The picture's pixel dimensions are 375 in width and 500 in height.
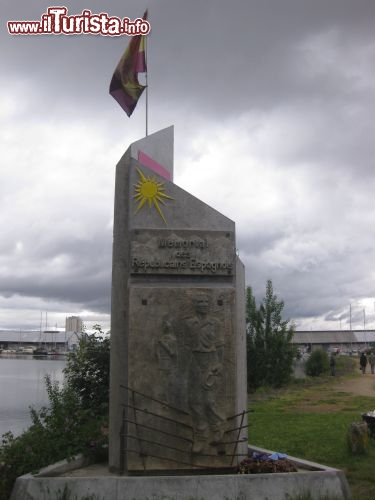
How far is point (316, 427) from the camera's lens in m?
14.7

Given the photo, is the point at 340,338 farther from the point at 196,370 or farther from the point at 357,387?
the point at 196,370

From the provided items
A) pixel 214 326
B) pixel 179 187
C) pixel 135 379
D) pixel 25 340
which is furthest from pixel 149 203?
pixel 25 340

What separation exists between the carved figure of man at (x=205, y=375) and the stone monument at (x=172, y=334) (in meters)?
0.01

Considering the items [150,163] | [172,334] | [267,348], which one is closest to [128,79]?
[150,163]

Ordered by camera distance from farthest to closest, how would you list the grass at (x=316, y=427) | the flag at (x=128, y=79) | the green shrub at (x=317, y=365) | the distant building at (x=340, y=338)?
the distant building at (x=340, y=338)
the green shrub at (x=317, y=365)
the flag at (x=128, y=79)
the grass at (x=316, y=427)

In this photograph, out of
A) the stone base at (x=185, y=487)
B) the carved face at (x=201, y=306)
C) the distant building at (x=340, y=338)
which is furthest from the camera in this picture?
the distant building at (x=340, y=338)

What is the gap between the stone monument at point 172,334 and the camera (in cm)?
820

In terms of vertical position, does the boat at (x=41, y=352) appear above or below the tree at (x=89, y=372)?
below

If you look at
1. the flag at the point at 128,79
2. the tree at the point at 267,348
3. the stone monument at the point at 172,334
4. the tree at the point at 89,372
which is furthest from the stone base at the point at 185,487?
the tree at the point at 267,348

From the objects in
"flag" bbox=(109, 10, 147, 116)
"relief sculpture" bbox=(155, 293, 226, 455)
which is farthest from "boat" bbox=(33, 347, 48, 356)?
"relief sculpture" bbox=(155, 293, 226, 455)

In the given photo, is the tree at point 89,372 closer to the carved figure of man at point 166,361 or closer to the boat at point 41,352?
the carved figure of man at point 166,361

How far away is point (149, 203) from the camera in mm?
8844

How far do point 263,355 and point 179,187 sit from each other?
22.3 metres

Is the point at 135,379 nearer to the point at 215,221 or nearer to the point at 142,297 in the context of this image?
the point at 142,297
